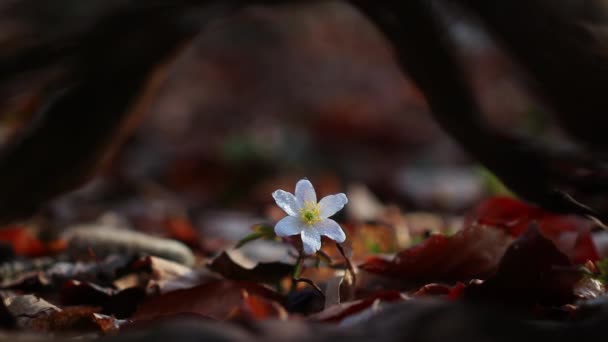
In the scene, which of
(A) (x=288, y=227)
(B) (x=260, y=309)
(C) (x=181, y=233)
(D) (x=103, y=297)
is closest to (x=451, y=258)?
(A) (x=288, y=227)

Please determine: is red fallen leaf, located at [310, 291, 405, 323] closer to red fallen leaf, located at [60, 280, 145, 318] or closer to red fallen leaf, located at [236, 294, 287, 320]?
red fallen leaf, located at [236, 294, 287, 320]

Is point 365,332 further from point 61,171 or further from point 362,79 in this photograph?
point 362,79

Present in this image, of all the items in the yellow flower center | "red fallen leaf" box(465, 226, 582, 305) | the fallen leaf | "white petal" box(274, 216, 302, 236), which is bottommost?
"red fallen leaf" box(465, 226, 582, 305)

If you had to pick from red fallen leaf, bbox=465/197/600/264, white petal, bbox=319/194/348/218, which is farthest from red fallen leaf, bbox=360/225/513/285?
white petal, bbox=319/194/348/218

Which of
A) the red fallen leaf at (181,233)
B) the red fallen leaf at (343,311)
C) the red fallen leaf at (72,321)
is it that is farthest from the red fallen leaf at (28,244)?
the red fallen leaf at (343,311)

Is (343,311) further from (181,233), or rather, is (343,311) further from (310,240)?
(181,233)

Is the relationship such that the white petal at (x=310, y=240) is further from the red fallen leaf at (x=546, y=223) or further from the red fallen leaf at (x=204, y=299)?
the red fallen leaf at (x=546, y=223)

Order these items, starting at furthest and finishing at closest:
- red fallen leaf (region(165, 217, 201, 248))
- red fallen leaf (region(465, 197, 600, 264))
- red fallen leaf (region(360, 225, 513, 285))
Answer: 1. red fallen leaf (region(165, 217, 201, 248))
2. red fallen leaf (region(465, 197, 600, 264))
3. red fallen leaf (region(360, 225, 513, 285))

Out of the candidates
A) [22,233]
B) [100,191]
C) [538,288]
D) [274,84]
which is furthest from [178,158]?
[538,288]

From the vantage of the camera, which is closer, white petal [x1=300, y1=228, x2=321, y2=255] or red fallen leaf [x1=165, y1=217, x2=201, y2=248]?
white petal [x1=300, y1=228, x2=321, y2=255]
